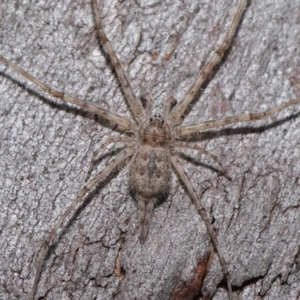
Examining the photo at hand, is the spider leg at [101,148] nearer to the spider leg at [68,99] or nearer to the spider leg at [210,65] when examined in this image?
the spider leg at [68,99]

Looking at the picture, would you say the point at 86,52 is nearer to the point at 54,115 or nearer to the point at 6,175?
the point at 54,115

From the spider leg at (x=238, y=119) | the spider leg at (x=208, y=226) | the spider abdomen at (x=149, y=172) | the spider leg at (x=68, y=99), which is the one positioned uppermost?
the spider leg at (x=68, y=99)

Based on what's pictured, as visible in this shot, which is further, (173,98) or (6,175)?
(173,98)

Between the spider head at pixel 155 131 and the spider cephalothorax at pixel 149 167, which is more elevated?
the spider head at pixel 155 131

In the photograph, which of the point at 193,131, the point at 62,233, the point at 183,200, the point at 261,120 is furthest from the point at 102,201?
the point at 261,120

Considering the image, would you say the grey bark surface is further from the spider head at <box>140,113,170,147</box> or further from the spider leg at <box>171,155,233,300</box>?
the spider head at <box>140,113,170,147</box>

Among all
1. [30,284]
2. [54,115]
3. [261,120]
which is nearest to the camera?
[30,284]

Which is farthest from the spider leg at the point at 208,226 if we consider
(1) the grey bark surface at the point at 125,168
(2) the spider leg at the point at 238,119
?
(2) the spider leg at the point at 238,119
